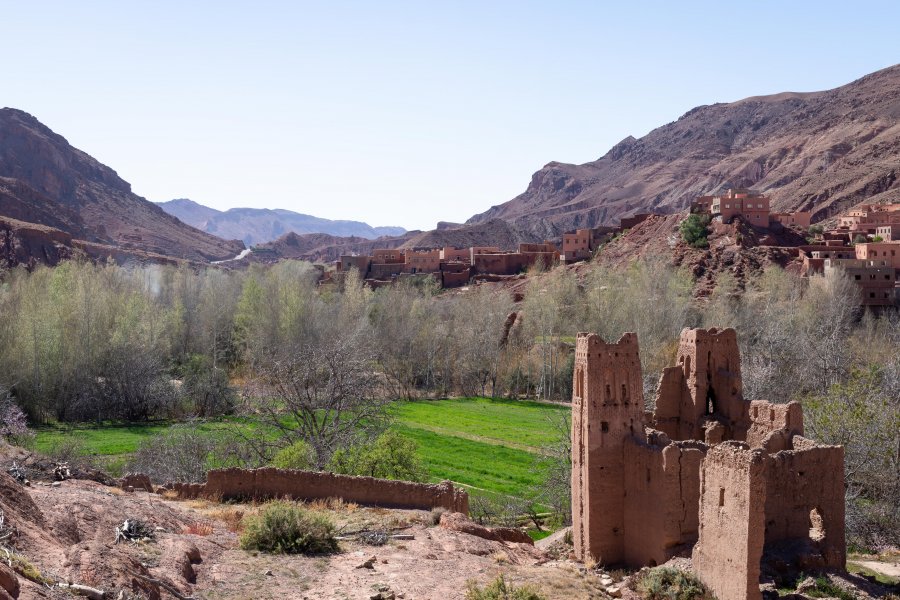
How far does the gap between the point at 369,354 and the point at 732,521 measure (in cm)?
2660

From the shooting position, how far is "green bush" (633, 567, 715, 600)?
14945mm

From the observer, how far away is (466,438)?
39.2 metres

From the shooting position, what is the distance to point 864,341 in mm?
44906

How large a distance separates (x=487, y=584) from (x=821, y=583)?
664cm

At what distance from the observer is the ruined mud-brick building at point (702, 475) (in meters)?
14.6

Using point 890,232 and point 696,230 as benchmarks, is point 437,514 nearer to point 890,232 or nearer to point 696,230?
point 696,230

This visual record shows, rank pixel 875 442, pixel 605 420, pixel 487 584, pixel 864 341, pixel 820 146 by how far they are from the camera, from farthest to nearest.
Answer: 1. pixel 820 146
2. pixel 864 341
3. pixel 875 442
4. pixel 605 420
5. pixel 487 584

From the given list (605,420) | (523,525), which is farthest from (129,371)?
(605,420)

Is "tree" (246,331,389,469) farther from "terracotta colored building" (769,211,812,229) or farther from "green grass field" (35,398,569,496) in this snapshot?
"terracotta colored building" (769,211,812,229)

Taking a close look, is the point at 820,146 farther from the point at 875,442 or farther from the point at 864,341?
the point at 875,442

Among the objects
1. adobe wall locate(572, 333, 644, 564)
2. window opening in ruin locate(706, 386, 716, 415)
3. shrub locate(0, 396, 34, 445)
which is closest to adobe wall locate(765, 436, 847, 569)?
adobe wall locate(572, 333, 644, 564)

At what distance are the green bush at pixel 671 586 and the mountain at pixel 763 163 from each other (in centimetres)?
8473

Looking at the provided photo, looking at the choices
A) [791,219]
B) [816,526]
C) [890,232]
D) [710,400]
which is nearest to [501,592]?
[816,526]

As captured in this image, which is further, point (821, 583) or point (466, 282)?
point (466, 282)
